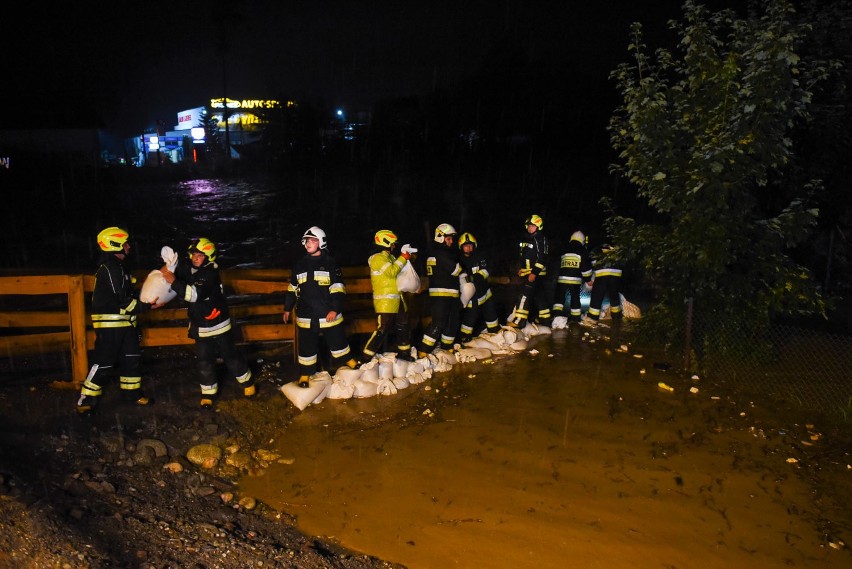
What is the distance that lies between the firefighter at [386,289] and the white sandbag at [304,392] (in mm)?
1077

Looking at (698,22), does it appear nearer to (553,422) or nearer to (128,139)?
(553,422)

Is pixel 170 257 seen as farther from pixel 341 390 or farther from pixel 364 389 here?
pixel 364 389

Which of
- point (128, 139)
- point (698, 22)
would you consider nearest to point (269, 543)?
point (698, 22)

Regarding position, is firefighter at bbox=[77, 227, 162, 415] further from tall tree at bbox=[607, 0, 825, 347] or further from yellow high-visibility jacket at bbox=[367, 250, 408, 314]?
tall tree at bbox=[607, 0, 825, 347]

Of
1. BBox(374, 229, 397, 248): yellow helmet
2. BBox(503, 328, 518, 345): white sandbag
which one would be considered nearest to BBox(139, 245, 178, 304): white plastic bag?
BBox(374, 229, 397, 248): yellow helmet

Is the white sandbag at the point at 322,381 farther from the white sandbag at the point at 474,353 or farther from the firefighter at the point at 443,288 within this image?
the white sandbag at the point at 474,353

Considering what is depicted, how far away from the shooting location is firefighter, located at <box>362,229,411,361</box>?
7.99 metres

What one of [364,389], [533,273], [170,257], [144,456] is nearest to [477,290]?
[533,273]

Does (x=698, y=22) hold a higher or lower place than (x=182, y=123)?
lower

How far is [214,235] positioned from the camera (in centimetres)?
2164

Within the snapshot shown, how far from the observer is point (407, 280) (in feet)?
26.6

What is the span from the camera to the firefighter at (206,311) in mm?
6742

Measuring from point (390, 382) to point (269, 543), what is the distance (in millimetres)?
3156

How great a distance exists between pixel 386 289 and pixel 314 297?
109 centimetres
